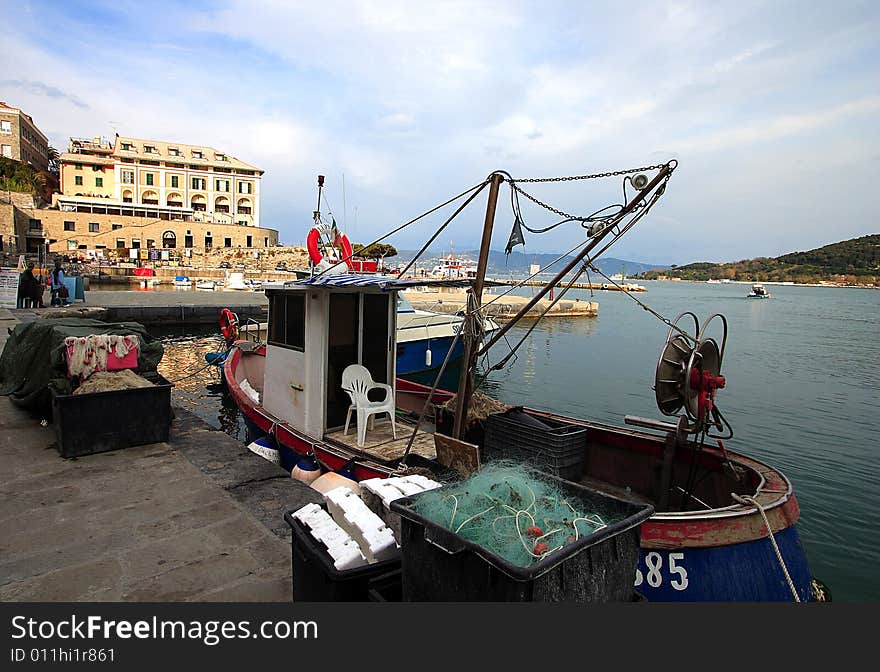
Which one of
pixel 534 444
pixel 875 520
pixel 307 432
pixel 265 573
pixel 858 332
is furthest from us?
pixel 858 332

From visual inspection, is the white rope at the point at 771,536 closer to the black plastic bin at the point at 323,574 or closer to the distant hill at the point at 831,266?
the black plastic bin at the point at 323,574

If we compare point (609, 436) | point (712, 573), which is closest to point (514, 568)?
point (712, 573)

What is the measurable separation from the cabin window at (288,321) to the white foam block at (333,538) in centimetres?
421

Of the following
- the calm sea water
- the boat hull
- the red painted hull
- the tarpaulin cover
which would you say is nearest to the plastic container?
the red painted hull

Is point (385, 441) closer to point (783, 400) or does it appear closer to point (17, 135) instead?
point (783, 400)

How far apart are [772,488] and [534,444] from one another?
1993mm

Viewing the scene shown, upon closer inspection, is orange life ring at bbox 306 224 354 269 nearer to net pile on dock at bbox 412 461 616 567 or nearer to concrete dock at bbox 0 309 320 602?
concrete dock at bbox 0 309 320 602

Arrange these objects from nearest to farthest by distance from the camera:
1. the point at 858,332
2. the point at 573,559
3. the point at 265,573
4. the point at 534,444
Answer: the point at 573,559 → the point at 265,573 → the point at 534,444 → the point at 858,332

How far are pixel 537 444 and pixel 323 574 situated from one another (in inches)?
125

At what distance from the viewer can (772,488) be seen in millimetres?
4156

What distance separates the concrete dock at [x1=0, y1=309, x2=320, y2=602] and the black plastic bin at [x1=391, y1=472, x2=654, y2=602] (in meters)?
1.24

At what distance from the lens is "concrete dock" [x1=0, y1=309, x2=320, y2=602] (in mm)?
3121

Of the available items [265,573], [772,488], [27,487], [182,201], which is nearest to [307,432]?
[27,487]

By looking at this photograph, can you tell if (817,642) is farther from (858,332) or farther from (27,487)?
(858,332)
